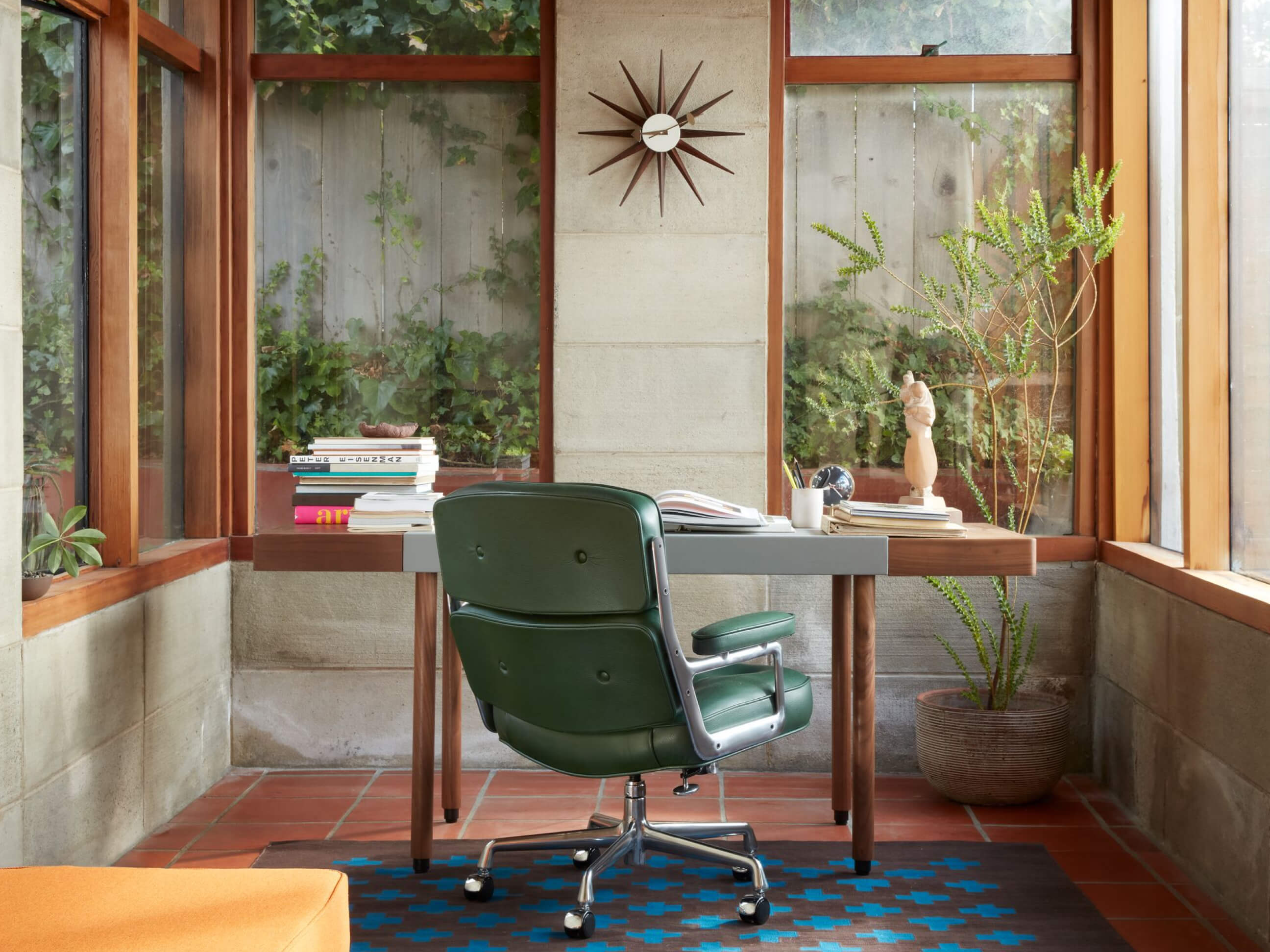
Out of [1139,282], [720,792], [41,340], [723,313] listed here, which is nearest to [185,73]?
[41,340]

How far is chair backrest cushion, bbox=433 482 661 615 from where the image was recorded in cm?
248

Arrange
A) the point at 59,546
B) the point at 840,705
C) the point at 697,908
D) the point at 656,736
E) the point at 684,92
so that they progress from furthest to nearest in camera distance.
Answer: the point at 684,92 < the point at 840,705 < the point at 59,546 < the point at 697,908 < the point at 656,736

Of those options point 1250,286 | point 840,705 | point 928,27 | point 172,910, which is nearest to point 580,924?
point 840,705

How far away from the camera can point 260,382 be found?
417 cm

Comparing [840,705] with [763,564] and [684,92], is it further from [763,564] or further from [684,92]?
[684,92]

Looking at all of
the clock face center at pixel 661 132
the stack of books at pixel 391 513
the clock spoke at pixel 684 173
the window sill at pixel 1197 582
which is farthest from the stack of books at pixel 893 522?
the clock face center at pixel 661 132

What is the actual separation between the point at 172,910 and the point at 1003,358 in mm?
3239

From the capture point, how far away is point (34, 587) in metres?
2.81

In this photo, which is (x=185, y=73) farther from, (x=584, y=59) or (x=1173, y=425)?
(x=1173, y=425)

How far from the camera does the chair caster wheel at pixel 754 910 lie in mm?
2764

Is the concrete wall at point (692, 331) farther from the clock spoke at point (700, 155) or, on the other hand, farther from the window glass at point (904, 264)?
A: the window glass at point (904, 264)

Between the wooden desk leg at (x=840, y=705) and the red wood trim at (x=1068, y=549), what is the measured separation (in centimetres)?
86

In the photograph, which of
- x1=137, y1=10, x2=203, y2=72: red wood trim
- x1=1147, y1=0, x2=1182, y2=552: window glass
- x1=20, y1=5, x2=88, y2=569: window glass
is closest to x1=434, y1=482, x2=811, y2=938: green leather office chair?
x1=20, y1=5, x2=88, y2=569: window glass

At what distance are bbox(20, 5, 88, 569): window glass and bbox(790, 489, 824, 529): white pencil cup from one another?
6.28ft
